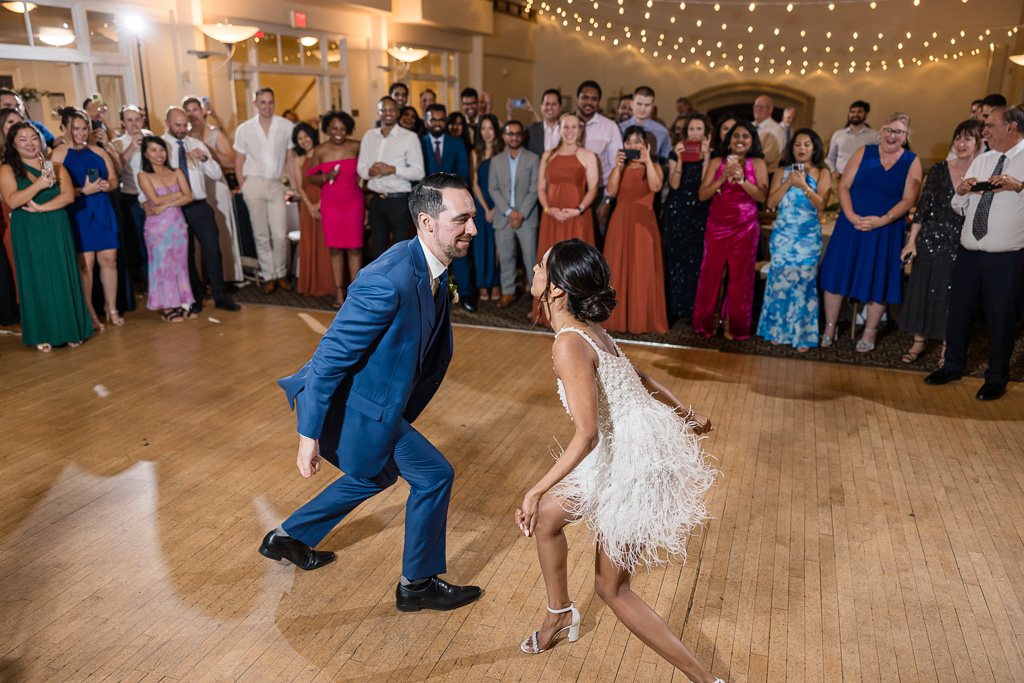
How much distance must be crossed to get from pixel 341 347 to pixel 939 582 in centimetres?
224

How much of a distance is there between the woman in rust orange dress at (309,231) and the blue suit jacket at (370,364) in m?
4.69

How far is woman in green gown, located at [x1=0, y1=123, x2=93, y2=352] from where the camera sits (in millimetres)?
4758

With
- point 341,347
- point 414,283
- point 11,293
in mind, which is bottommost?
point 11,293

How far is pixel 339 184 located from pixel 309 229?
66 cm

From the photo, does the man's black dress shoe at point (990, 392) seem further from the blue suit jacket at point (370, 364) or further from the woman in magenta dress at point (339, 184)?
the woman in magenta dress at point (339, 184)

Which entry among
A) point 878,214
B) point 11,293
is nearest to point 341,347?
point 878,214

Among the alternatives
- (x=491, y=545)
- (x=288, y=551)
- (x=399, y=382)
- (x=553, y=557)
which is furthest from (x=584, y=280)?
(x=288, y=551)

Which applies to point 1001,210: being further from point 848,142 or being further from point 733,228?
point 848,142

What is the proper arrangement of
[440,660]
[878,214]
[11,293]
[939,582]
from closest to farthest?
[440,660], [939,582], [878,214], [11,293]

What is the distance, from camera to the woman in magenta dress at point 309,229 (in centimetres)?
654

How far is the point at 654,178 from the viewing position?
5312 millimetres

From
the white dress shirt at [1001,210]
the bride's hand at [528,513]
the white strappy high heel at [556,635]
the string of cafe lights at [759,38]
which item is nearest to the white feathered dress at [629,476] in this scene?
the bride's hand at [528,513]

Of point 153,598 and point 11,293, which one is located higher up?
point 11,293

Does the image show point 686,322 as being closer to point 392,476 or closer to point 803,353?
point 803,353
